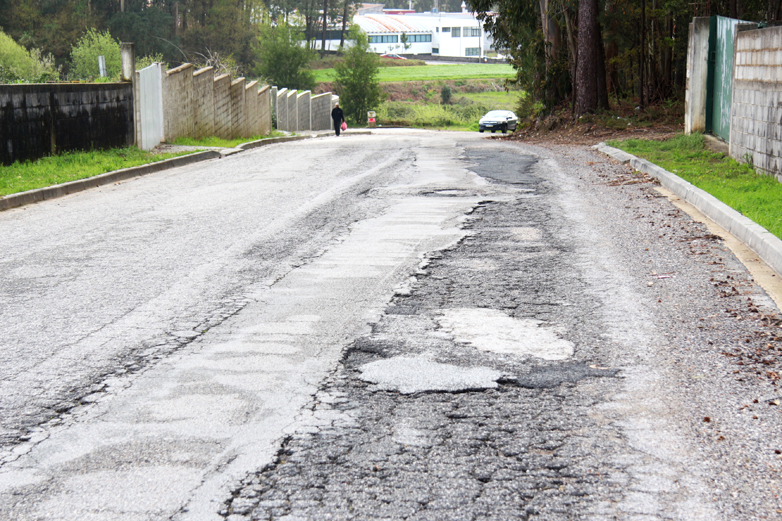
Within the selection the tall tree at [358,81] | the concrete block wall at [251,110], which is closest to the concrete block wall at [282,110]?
the concrete block wall at [251,110]

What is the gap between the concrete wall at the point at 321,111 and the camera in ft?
156

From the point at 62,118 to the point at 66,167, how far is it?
6.07 feet

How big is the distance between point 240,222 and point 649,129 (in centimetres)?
1519

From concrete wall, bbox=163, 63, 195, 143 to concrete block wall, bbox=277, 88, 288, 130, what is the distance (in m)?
14.9

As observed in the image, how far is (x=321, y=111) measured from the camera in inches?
1967

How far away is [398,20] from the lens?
135 metres

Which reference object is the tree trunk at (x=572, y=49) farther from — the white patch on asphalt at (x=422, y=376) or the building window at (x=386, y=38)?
the building window at (x=386, y=38)

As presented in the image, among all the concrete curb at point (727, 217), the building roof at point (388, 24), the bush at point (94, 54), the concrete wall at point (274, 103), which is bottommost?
the concrete curb at point (727, 217)

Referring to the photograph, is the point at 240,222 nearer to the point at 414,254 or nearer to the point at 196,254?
the point at 196,254

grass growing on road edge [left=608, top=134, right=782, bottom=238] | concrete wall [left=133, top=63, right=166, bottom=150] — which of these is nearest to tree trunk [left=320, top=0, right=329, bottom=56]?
concrete wall [left=133, top=63, right=166, bottom=150]

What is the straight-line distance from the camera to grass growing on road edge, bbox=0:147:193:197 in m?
12.6

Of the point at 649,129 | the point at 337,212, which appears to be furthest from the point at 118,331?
the point at 649,129

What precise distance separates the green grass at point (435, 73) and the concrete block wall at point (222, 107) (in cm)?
7123

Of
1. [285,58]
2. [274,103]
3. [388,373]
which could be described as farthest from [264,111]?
[285,58]
